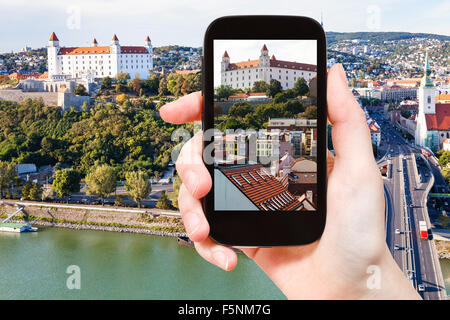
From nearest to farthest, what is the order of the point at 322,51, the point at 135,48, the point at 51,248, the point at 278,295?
the point at 322,51 → the point at 278,295 → the point at 51,248 → the point at 135,48

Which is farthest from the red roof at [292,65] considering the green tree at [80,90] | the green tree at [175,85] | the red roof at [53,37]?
the red roof at [53,37]

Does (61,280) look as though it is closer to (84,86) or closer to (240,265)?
(240,265)

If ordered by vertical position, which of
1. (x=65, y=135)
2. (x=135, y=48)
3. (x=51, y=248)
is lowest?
(x=51, y=248)

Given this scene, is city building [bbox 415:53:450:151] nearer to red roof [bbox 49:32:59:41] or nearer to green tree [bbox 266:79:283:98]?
red roof [bbox 49:32:59:41]

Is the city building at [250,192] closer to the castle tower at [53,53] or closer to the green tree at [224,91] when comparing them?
the green tree at [224,91]

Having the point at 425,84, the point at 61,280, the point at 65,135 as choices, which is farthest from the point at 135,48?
the point at 61,280

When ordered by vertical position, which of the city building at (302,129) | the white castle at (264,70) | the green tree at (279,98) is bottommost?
the city building at (302,129)
